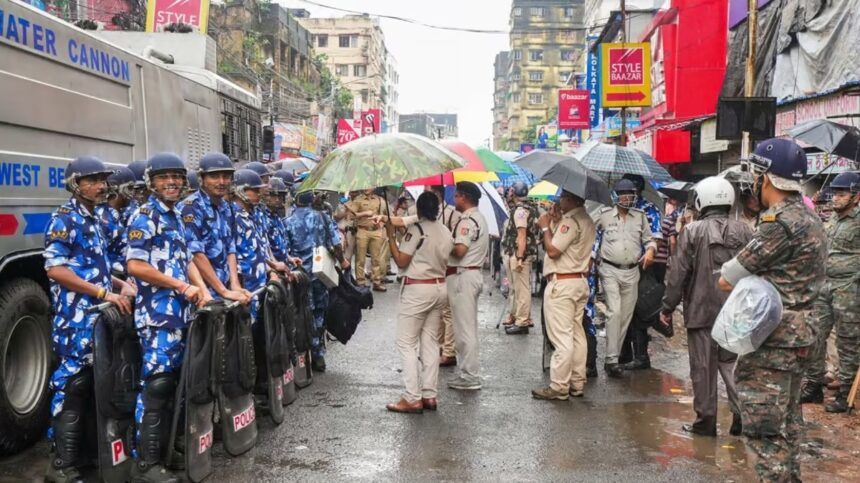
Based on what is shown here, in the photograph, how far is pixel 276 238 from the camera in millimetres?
7340

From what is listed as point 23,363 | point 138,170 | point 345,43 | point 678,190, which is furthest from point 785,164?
point 345,43

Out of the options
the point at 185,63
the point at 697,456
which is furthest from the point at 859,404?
the point at 185,63

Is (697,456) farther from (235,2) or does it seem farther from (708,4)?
(235,2)

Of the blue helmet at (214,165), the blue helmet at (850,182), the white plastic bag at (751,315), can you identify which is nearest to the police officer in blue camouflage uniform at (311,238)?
the blue helmet at (214,165)

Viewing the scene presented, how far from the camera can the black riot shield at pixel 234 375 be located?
15.6ft

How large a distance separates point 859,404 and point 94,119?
7.33m

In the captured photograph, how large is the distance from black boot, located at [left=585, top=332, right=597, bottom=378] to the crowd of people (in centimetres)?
1

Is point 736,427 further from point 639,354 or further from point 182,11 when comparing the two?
point 182,11

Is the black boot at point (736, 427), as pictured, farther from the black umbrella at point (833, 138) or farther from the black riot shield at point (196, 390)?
the black riot shield at point (196, 390)

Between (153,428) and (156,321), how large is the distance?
2.14 feet

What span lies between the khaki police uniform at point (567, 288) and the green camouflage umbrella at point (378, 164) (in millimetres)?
1440

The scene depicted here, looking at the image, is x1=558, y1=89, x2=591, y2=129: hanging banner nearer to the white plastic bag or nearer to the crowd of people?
the crowd of people

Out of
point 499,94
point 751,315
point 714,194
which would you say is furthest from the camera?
point 499,94

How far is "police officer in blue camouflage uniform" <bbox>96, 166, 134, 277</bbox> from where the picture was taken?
17.7 ft
